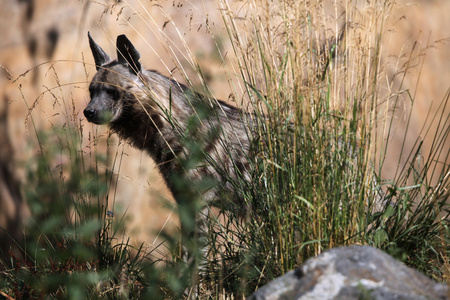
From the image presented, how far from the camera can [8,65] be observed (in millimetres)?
5238

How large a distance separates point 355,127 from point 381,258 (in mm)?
859

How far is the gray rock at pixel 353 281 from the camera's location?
1881 mm

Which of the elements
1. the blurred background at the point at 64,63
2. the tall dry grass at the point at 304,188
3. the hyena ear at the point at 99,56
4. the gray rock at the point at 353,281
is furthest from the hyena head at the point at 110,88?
the gray rock at the point at 353,281

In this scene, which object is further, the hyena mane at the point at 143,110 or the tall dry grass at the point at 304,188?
the hyena mane at the point at 143,110

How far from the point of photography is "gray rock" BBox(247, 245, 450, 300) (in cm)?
188

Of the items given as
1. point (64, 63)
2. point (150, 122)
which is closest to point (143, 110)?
point (150, 122)

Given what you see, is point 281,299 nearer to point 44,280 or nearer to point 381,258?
point 381,258

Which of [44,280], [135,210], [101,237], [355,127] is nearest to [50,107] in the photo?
[135,210]

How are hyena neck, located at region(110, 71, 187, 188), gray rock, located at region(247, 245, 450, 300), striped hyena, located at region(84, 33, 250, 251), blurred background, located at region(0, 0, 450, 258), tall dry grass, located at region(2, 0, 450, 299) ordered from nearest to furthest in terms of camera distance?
gray rock, located at region(247, 245, 450, 300) → tall dry grass, located at region(2, 0, 450, 299) → striped hyena, located at region(84, 33, 250, 251) → hyena neck, located at region(110, 71, 187, 188) → blurred background, located at region(0, 0, 450, 258)

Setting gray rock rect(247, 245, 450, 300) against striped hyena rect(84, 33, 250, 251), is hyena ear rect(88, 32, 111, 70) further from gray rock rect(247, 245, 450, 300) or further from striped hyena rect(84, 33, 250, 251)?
gray rock rect(247, 245, 450, 300)

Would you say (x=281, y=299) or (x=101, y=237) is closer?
(x=281, y=299)

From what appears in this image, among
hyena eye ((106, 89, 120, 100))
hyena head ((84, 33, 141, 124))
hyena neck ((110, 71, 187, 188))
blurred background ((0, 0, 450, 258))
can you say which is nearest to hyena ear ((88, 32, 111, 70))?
A: hyena head ((84, 33, 141, 124))

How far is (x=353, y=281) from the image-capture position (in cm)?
192

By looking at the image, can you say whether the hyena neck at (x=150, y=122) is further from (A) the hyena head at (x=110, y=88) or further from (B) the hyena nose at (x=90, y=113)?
(B) the hyena nose at (x=90, y=113)
